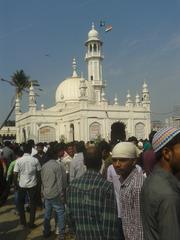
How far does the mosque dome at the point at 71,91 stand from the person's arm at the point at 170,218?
46.1 m

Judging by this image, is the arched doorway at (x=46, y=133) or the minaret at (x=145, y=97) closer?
Answer: the arched doorway at (x=46, y=133)

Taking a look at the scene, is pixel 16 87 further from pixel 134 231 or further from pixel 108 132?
pixel 134 231

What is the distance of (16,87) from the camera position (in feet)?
173

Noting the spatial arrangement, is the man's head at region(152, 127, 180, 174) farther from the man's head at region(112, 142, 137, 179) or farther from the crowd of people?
the man's head at region(112, 142, 137, 179)

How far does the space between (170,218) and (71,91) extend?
1879 inches

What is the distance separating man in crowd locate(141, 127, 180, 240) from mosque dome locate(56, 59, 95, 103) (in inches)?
1803

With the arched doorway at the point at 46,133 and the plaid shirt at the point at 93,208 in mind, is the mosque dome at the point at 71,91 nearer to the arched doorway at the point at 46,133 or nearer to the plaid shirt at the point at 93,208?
the arched doorway at the point at 46,133

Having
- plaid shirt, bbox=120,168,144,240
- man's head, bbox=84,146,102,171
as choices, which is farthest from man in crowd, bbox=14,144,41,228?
plaid shirt, bbox=120,168,144,240

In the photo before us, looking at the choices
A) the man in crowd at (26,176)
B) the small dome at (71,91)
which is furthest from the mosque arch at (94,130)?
the man in crowd at (26,176)

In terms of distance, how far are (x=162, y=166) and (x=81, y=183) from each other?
4.56ft

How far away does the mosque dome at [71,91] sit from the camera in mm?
48844

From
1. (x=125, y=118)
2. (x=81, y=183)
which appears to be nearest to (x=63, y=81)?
(x=125, y=118)

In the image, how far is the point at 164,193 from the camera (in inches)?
79.3

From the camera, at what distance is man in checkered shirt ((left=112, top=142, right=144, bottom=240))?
3.12 metres
